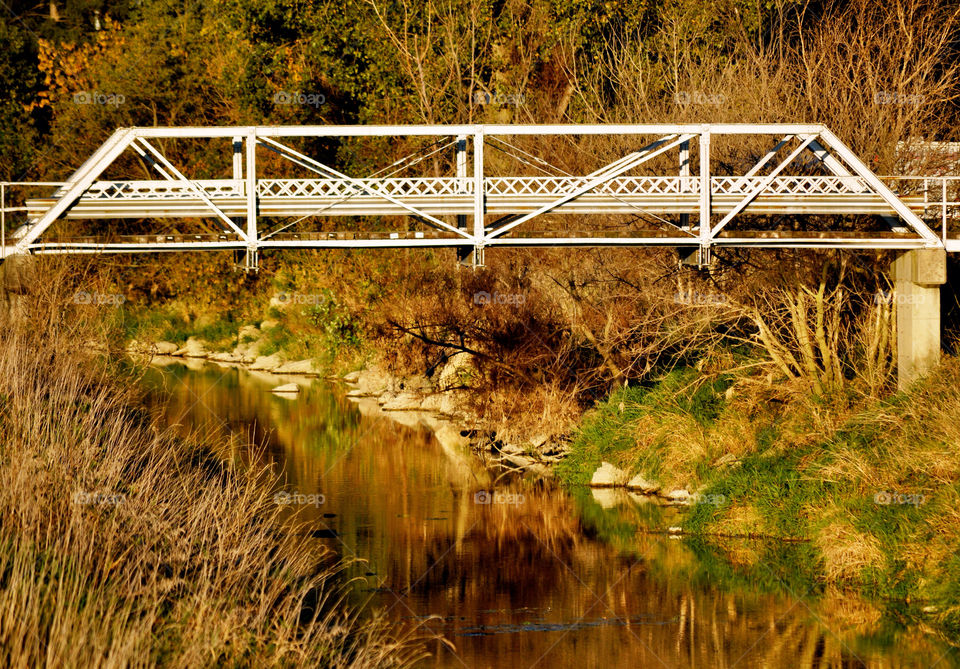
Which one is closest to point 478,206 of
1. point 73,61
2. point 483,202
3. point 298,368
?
point 483,202

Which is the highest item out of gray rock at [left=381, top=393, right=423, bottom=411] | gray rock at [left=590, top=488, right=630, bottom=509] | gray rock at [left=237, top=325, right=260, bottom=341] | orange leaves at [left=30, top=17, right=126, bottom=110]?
orange leaves at [left=30, top=17, right=126, bottom=110]

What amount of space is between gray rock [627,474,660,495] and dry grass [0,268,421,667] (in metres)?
8.87

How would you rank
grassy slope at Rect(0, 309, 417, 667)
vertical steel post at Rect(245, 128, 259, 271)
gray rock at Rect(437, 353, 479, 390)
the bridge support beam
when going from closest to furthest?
grassy slope at Rect(0, 309, 417, 667) < vertical steel post at Rect(245, 128, 259, 271) < the bridge support beam < gray rock at Rect(437, 353, 479, 390)

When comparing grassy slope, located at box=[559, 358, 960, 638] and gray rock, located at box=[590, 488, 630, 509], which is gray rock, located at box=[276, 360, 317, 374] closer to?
grassy slope, located at box=[559, 358, 960, 638]

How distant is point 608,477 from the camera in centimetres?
2536

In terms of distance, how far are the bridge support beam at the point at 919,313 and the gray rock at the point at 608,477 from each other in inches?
227

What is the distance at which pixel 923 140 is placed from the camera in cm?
2423

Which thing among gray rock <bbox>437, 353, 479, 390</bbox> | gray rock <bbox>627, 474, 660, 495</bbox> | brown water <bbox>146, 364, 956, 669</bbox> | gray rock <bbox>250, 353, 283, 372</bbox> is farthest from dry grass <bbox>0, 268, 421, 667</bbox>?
gray rock <bbox>250, 353, 283, 372</bbox>

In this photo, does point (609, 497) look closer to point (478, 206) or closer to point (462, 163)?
point (478, 206)

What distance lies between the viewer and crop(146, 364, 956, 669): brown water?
638 inches

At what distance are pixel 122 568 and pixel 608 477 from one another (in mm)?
14216

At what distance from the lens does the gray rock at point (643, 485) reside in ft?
80.1

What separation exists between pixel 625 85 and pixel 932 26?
22.3 feet

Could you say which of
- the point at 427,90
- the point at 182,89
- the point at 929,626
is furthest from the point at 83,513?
the point at 182,89
